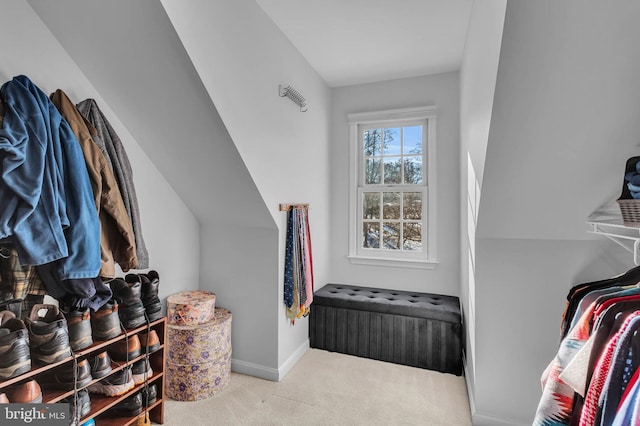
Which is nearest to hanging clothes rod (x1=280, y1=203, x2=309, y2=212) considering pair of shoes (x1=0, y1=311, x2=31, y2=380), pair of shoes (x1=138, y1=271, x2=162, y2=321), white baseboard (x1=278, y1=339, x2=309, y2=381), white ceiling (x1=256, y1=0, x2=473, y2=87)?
pair of shoes (x1=138, y1=271, x2=162, y2=321)

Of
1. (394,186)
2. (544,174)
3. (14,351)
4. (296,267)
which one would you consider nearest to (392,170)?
(394,186)

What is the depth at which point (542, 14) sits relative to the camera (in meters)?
1.04

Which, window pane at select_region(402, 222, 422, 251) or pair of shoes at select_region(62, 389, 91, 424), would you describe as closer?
pair of shoes at select_region(62, 389, 91, 424)

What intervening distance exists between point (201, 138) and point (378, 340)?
2149mm

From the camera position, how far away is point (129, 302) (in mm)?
1756

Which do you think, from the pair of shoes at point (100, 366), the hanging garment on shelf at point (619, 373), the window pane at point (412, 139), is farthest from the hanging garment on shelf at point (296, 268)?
the hanging garment on shelf at point (619, 373)

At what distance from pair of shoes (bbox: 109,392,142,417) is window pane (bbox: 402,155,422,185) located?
286cm

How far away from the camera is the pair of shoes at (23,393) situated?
4.13ft

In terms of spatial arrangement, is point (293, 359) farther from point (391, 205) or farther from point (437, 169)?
point (437, 169)

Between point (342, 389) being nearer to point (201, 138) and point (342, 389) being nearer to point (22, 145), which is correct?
point (201, 138)

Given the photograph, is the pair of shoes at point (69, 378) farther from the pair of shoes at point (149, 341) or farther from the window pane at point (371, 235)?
the window pane at point (371, 235)

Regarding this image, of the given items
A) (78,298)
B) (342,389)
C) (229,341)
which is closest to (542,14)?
(78,298)

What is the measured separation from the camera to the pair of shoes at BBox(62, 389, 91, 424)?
143 centimetres

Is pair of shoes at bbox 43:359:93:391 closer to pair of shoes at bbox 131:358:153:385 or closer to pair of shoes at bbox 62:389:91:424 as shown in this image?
pair of shoes at bbox 62:389:91:424
